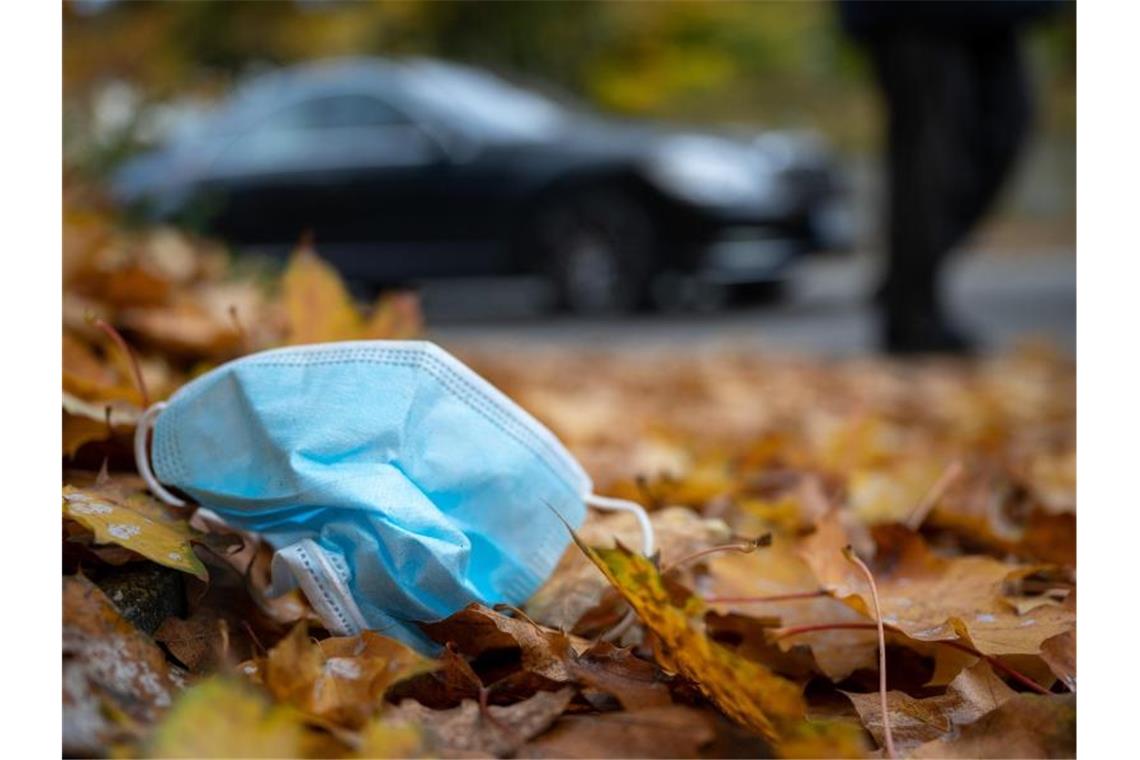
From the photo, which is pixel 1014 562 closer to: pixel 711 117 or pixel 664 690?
pixel 664 690

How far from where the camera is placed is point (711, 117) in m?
16.0

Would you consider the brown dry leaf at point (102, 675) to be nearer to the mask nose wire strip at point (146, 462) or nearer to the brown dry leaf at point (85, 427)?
the mask nose wire strip at point (146, 462)

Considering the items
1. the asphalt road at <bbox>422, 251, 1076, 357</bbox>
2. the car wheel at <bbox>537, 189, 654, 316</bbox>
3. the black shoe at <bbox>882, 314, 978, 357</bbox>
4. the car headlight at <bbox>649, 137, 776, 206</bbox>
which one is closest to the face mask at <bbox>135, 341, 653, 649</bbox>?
the black shoe at <bbox>882, 314, 978, 357</bbox>

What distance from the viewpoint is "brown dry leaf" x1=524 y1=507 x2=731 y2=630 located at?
3.75 ft

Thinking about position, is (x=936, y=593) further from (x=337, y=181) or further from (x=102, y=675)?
(x=337, y=181)

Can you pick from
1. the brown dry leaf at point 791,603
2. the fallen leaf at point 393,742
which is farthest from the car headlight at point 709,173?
the fallen leaf at point 393,742

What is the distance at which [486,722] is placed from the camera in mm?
870

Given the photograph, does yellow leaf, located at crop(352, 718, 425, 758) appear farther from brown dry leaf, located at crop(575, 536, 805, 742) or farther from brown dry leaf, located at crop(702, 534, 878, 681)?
brown dry leaf, located at crop(702, 534, 878, 681)

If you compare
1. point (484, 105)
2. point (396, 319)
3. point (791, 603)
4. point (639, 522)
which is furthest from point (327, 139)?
point (791, 603)

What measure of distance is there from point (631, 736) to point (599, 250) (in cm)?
682

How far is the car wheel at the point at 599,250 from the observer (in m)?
7.43

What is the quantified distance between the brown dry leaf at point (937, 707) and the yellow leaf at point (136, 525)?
0.50 meters

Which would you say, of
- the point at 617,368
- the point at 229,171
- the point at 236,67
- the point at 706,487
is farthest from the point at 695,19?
the point at 706,487
